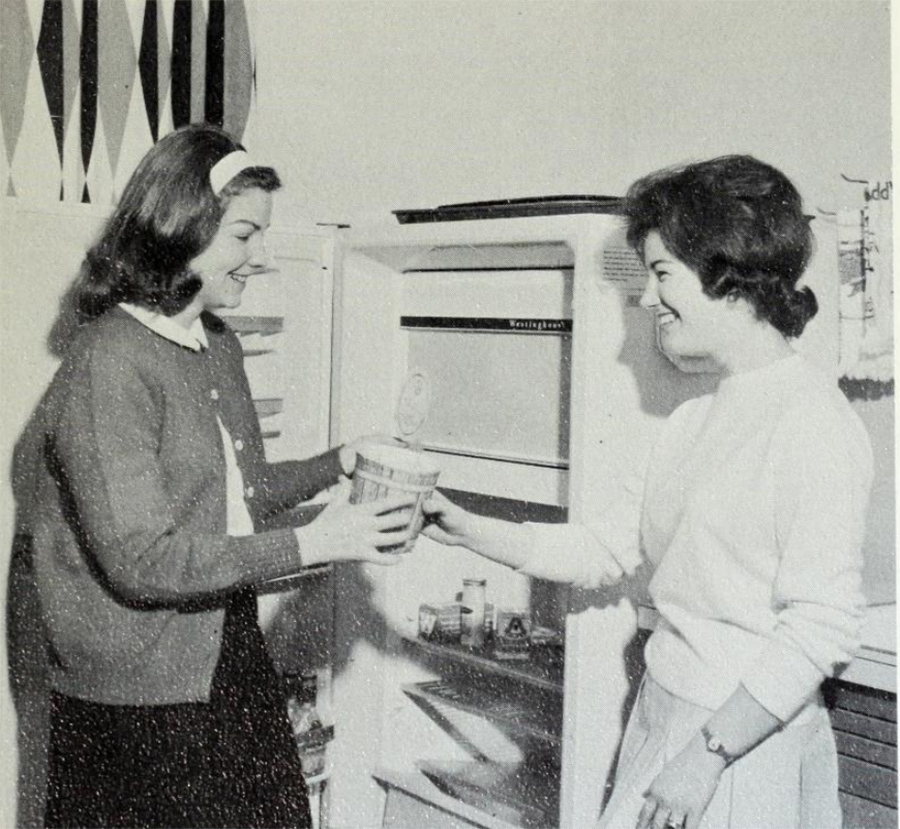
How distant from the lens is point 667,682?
4.46ft

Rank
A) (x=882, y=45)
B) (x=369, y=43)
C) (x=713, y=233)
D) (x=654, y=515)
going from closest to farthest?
(x=713, y=233)
(x=654, y=515)
(x=882, y=45)
(x=369, y=43)

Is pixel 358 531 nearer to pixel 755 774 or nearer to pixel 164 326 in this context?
pixel 164 326

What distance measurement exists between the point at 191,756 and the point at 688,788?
68cm

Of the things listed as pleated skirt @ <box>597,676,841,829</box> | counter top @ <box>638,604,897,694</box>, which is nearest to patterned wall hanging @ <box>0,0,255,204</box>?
pleated skirt @ <box>597,676,841,829</box>

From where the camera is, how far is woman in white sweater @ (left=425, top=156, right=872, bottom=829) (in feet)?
3.98

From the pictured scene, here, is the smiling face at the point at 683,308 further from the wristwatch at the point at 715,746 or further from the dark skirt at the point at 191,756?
the dark skirt at the point at 191,756

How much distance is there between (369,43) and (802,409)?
165 centimetres

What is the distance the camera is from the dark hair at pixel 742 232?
1334 mm

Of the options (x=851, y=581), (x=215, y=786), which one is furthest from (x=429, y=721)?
(x=851, y=581)

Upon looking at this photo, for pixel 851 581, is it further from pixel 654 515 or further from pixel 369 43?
pixel 369 43

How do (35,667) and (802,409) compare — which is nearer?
(802,409)

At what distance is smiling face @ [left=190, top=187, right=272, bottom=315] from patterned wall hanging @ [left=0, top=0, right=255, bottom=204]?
757 millimetres

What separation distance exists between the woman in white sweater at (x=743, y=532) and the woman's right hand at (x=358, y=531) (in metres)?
0.34

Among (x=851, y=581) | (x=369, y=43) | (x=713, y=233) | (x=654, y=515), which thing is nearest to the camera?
(x=851, y=581)
